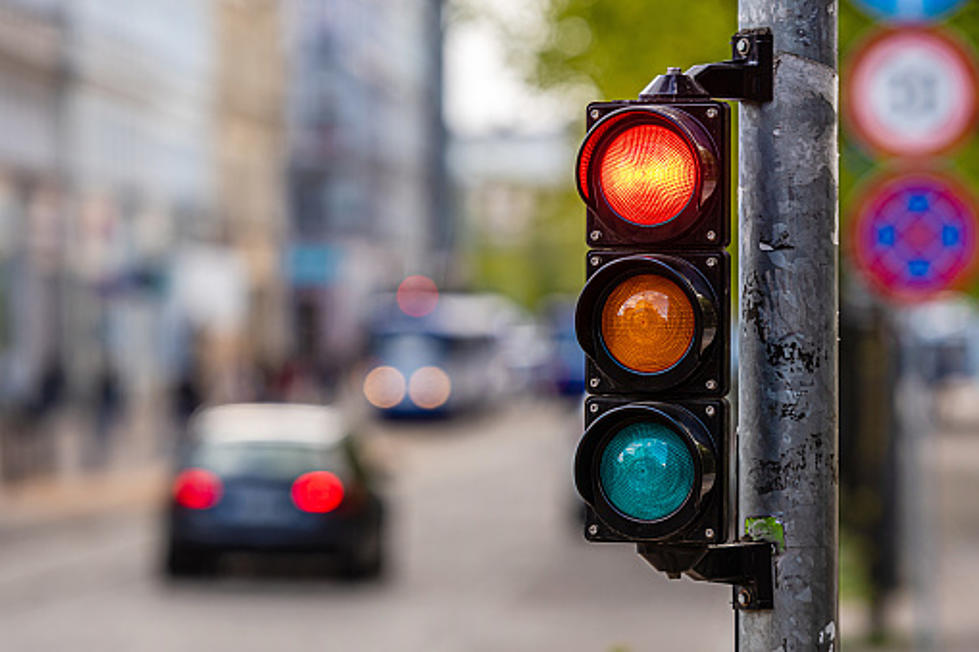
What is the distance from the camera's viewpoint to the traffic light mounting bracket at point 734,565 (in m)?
4.07

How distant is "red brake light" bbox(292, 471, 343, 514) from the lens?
17.4m

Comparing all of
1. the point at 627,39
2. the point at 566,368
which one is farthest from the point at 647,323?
the point at 566,368

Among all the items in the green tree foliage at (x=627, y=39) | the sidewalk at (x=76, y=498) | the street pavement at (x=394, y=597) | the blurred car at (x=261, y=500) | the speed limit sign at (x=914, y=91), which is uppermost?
the green tree foliage at (x=627, y=39)

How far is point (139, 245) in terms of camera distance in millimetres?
55125

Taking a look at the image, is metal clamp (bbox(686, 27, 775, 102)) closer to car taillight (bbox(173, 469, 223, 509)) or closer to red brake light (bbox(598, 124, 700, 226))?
red brake light (bbox(598, 124, 700, 226))

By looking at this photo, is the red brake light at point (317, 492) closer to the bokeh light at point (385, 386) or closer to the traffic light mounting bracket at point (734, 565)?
the traffic light mounting bracket at point (734, 565)

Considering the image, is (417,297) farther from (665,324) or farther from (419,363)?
(665,324)

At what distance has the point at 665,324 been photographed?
4055mm

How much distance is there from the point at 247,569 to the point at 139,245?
122 ft

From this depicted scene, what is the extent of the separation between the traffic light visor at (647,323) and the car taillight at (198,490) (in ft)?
44.2

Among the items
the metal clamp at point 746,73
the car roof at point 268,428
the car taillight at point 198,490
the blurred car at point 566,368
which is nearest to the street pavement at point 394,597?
the car taillight at point 198,490

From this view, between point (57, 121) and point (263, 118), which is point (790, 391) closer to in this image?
point (57, 121)

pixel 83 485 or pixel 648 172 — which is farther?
pixel 83 485

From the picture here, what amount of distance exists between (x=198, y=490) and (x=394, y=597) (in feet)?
5.82
